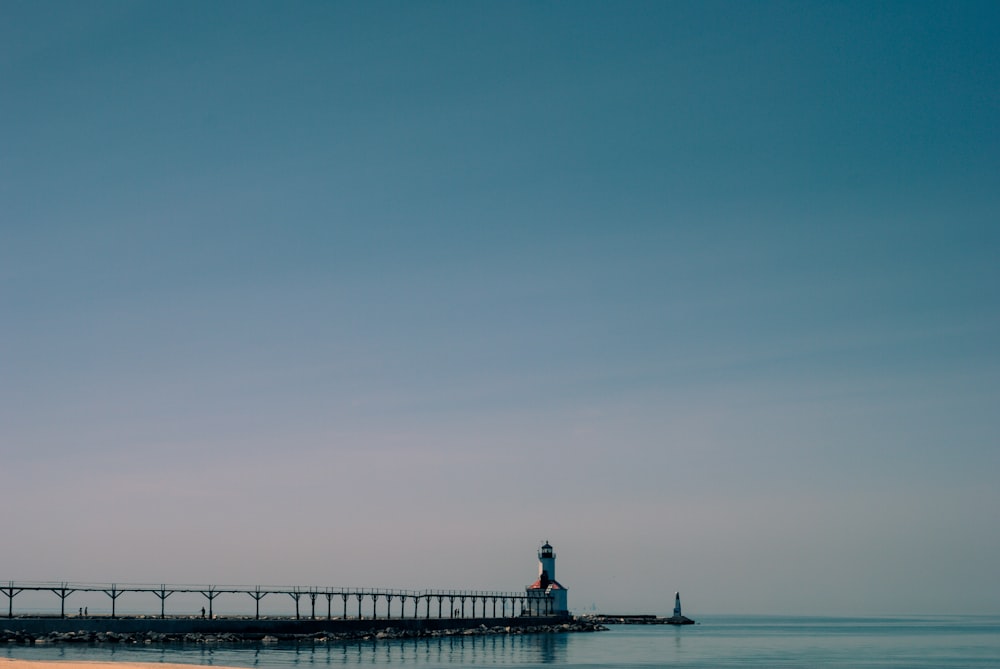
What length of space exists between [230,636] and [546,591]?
45.5m

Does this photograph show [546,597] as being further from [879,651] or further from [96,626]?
[96,626]

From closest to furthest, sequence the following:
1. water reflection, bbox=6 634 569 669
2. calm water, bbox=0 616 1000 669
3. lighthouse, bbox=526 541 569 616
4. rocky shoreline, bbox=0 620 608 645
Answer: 1. water reflection, bbox=6 634 569 669
2. calm water, bbox=0 616 1000 669
3. rocky shoreline, bbox=0 620 608 645
4. lighthouse, bbox=526 541 569 616

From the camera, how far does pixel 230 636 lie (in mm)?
74000

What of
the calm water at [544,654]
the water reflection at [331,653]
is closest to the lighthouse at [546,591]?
the calm water at [544,654]

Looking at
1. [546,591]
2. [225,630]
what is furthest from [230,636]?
[546,591]

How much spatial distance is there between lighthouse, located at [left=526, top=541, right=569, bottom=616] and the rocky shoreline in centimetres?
970

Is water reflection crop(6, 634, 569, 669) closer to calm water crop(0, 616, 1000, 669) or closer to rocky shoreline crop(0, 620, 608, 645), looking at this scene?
calm water crop(0, 616, 1000, 669)

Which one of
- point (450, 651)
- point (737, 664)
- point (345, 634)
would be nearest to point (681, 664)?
point (737, 664)

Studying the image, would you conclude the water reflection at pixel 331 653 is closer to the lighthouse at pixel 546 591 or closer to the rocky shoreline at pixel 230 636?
the rocky shoreline at pixel 230 636

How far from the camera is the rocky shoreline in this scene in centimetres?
6519

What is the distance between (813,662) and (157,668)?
51.3 meters

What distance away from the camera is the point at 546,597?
111750 mm

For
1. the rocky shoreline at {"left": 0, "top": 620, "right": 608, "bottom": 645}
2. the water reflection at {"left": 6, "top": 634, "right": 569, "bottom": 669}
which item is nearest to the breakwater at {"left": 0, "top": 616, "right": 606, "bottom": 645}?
the rocky shoreline at {"left": 0, "top": 620, "right": 608, "bottom": 645}

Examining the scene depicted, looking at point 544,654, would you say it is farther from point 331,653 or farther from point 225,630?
point 225,630
